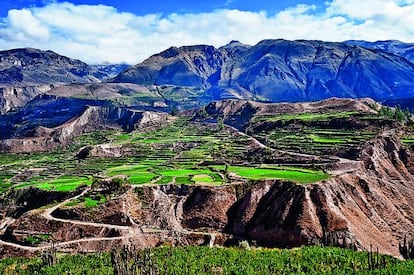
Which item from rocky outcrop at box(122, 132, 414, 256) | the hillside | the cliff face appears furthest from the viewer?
the hillside

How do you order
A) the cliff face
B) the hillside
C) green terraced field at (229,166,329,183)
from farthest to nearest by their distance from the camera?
green terraced field at (229,166,329,183) → the hillside → the cliff face

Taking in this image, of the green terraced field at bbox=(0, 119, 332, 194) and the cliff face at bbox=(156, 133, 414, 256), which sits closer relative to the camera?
the cliff face at bbox=(156, 133, 414, 256)

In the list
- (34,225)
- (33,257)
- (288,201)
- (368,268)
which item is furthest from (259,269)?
(34,225)

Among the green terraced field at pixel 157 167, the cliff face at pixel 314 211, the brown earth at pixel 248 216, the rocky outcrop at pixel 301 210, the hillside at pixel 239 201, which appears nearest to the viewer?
the cliff face at pixel 314 211

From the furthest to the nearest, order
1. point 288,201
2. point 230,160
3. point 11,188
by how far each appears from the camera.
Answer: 1. point 230,160
2. point 11,188
3. point 288,201

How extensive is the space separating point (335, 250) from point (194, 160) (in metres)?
79.5

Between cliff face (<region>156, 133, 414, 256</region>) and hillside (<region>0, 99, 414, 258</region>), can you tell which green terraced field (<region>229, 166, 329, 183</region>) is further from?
cliff face (<region>156, 133, 414, 256</region>)

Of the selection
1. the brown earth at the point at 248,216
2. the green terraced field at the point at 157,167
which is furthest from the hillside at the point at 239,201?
the green terraced field at the point at 157,167

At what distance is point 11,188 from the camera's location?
455 ft

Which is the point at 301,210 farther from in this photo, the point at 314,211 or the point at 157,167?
the point at 157,167

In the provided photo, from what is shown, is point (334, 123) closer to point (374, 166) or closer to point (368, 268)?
point (374, 166)

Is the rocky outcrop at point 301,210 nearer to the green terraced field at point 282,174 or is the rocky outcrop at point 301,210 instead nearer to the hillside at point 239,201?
the hillside at point 239,201

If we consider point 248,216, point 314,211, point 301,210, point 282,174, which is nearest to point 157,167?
point 282,174

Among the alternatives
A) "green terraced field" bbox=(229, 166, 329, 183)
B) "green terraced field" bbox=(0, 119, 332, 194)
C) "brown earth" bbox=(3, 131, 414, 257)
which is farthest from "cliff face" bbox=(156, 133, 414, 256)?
"green terraced field" bbox=(0, 119, 332, 194)
